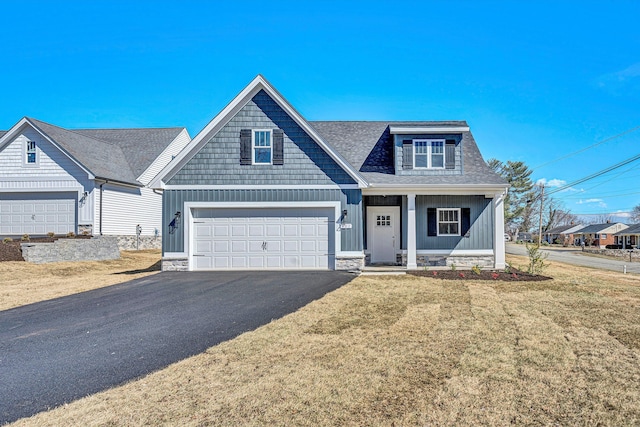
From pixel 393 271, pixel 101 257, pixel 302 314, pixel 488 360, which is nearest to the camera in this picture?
pixel 488 360

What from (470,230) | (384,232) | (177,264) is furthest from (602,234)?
(177,264)

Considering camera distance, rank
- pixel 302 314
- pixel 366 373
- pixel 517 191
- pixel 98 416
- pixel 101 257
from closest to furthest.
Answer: pixel 98 416 < pixel 366 373 < pixel 302 314 < pixel 101 257 < pixel 517 191

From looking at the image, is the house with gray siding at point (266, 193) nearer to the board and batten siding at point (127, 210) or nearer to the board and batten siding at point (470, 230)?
the board and batten siding at point (470, 230)

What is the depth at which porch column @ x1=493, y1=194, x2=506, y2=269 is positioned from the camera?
15.0 meters

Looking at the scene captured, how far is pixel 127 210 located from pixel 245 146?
11.4 metres

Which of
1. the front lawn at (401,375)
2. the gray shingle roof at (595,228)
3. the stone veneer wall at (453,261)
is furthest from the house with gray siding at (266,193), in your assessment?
the gray shingle roof at (595,228)

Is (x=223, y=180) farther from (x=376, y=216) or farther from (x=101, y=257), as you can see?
(x=101, y=257)

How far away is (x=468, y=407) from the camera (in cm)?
375

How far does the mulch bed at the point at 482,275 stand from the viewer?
12.5 metres

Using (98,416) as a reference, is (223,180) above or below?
above

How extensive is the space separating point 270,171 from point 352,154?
4.17m

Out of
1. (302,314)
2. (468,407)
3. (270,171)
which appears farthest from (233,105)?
(468,407)

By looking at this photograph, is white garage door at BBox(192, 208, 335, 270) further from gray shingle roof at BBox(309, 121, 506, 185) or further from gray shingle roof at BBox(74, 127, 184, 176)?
gray shingle roof at BBox(74, 127, 184, 176)

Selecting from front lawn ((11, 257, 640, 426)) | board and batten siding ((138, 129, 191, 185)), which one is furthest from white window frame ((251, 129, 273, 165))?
board and batten siding ((138, 129, 191, 185))
